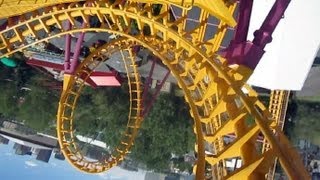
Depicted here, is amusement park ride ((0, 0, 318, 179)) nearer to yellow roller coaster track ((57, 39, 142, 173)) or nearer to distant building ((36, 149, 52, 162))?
yellow roller coaster track ((57, 39, 142, 173))

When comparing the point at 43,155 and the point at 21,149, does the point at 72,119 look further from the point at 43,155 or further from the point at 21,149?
the point at 43,155

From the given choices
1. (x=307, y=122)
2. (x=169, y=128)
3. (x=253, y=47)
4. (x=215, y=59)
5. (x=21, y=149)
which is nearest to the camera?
(x=253, y=47)

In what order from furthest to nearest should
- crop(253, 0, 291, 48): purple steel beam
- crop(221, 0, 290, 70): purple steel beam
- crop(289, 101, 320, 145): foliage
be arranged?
crop(289, 101, 320, 145): foliage < crop(253, 0, 291, 48): purple steel beam < crop(221, 0, 290, 70): purple steel beam

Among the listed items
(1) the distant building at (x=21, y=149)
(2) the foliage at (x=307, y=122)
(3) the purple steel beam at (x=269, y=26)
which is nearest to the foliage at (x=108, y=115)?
(2) the foliage at (x=307, y=122)

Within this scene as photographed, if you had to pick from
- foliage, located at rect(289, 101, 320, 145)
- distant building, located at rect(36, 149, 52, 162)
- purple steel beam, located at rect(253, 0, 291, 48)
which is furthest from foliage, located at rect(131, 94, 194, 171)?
distant building, located at rect(36, 149, 52, 162)

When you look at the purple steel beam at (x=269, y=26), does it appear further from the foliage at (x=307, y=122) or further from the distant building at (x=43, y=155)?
the distant building at (x=43, y=155)

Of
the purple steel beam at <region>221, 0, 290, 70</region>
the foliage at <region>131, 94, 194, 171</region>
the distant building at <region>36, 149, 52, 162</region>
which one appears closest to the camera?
the purple steel beam at <region>221, 0, 290, 70</region>

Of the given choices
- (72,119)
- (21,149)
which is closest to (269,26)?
(72,119)

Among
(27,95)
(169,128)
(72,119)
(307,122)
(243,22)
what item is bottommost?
(72,119)

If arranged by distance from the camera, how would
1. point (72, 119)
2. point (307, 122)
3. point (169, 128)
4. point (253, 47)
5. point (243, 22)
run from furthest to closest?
1. point (169, 128)
2. point (307, 122)
3. point (72, 119)
4. point (243, 22)
5. point (253, 47)

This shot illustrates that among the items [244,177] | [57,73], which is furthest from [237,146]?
[57,73]
